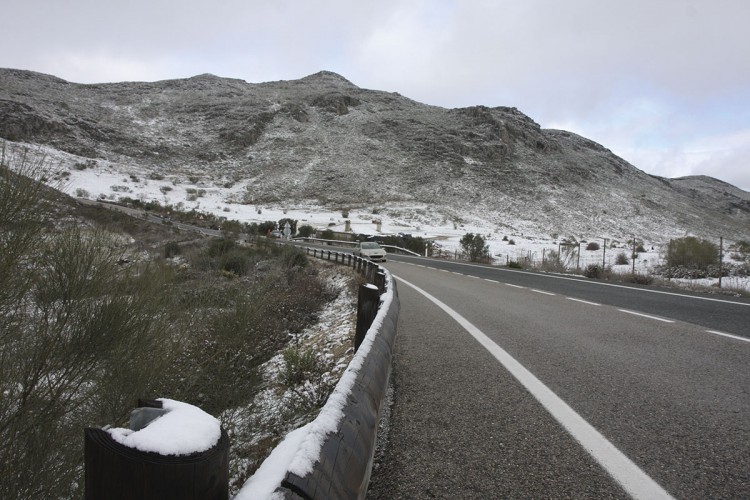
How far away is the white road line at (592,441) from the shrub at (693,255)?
20.0 metres

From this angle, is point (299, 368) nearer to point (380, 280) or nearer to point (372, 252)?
point (380, 280)

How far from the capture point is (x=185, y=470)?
1.09 meters

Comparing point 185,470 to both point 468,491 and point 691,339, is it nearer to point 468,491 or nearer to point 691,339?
point 468,491

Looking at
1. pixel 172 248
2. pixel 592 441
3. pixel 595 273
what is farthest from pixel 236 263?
pixel 592 441

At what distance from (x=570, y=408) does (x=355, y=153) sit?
7744 centimetres

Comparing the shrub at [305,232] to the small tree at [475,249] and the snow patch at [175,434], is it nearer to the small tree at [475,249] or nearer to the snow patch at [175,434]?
the small tree at [475,249]

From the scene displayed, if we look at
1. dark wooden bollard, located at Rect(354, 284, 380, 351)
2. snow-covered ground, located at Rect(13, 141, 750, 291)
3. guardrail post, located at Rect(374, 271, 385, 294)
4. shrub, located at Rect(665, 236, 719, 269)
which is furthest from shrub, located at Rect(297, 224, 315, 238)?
dark wooden bollard, located at Rect(354, 284, 380, 351)

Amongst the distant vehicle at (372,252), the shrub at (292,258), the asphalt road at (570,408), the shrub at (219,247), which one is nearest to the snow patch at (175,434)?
the asphalt road at (570,408)

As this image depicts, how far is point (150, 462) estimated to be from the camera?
104 centimetres

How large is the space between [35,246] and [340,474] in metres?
3.05

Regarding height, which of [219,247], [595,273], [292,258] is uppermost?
[219,247]

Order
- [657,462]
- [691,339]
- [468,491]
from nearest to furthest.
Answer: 1. [468,491]
2. [657,462]
3. [691,339]

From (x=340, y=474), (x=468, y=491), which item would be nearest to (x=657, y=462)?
(x=468, y=491)

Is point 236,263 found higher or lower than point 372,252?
lower
